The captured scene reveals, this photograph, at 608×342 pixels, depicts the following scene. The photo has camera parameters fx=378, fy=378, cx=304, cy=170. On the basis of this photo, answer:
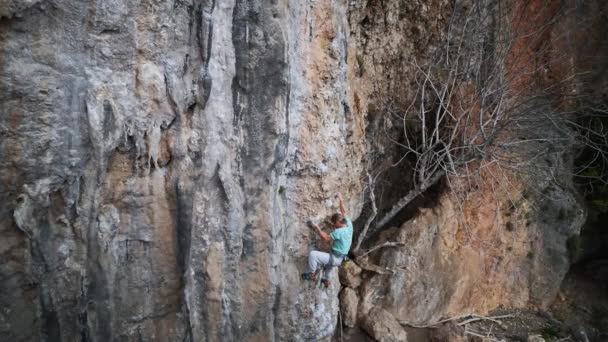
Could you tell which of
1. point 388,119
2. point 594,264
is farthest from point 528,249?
point 388,119

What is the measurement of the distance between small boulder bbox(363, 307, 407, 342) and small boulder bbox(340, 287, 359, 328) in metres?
0.17

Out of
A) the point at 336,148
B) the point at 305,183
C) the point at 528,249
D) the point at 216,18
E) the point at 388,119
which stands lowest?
the point at 528,249

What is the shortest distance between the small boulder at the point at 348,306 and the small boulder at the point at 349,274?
0.37ft

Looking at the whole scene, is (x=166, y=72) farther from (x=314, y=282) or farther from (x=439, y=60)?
(x=439, y=60)

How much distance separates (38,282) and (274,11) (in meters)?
2.76

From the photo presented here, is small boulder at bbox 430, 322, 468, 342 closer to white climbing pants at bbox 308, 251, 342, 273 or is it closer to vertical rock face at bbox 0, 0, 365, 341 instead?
vertical rock face at bbox 0, 0, 365, 341

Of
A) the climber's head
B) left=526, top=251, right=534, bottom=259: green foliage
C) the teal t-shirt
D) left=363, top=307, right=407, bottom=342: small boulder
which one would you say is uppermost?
the climber's head

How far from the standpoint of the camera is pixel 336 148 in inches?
161

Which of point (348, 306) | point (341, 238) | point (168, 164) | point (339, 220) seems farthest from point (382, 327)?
point (168, 164)

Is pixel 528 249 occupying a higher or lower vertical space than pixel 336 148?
lower

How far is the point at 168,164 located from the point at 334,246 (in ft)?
6.11

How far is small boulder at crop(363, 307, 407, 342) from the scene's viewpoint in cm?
464

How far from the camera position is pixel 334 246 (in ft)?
13.0

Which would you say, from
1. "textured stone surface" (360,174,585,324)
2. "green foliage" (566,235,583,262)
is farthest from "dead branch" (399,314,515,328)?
"green foliage" (566,235,583,262)
